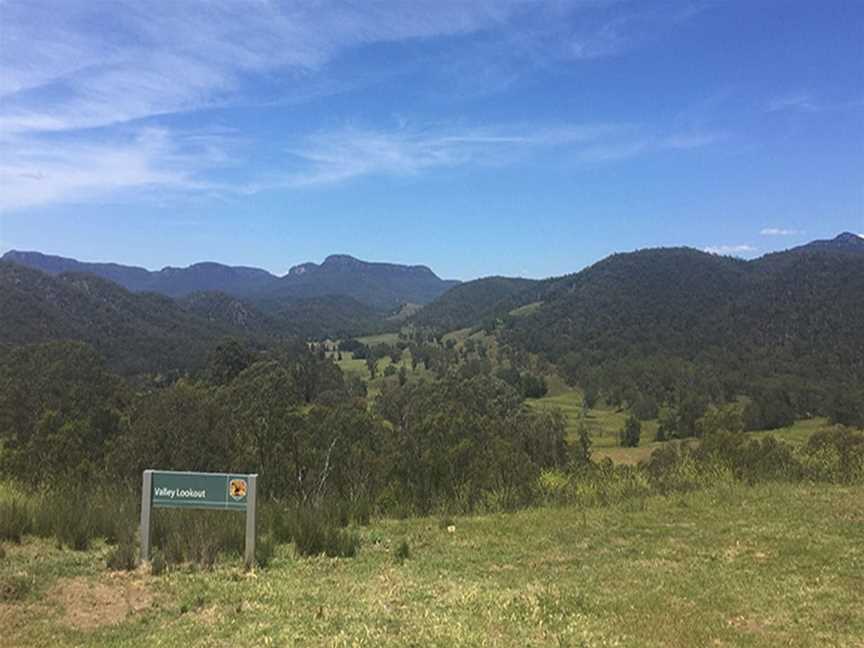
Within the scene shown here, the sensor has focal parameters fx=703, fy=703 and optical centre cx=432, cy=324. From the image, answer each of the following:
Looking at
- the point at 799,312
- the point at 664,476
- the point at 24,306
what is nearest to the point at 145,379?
the point at 24,306

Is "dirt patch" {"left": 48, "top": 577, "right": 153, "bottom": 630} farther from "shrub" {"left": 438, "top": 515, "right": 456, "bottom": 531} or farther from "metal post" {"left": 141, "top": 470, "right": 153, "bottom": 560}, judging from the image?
"shrub" {"left": 438, "top": 515, "right": 456, "bottom": 531}

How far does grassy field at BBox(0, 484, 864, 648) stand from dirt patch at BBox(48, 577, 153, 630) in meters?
0.02

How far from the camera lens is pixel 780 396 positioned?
359 ft

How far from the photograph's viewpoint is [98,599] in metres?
6.17

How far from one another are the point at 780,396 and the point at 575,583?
116 metres

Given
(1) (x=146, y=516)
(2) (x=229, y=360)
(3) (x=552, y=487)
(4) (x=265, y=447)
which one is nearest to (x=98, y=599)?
(1) (x=146, y=516)

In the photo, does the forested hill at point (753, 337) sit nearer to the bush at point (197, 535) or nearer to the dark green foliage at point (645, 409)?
the dark green foliage at point (645, 409)

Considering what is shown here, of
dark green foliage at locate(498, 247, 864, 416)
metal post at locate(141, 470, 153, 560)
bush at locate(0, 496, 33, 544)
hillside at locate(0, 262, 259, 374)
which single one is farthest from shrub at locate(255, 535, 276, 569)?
hillside at locate(0, 262, 259, 374)

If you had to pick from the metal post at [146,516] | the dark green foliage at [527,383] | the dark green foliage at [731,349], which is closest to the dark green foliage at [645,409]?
the dark green foliage at [731,349]

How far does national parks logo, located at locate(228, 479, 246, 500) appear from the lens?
24.0 feet

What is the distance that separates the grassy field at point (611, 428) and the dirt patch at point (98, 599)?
66114 mm

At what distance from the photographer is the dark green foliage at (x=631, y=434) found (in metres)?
95.8

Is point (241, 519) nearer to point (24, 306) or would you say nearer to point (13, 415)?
point (13, 415)

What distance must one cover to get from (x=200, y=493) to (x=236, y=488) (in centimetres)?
38
